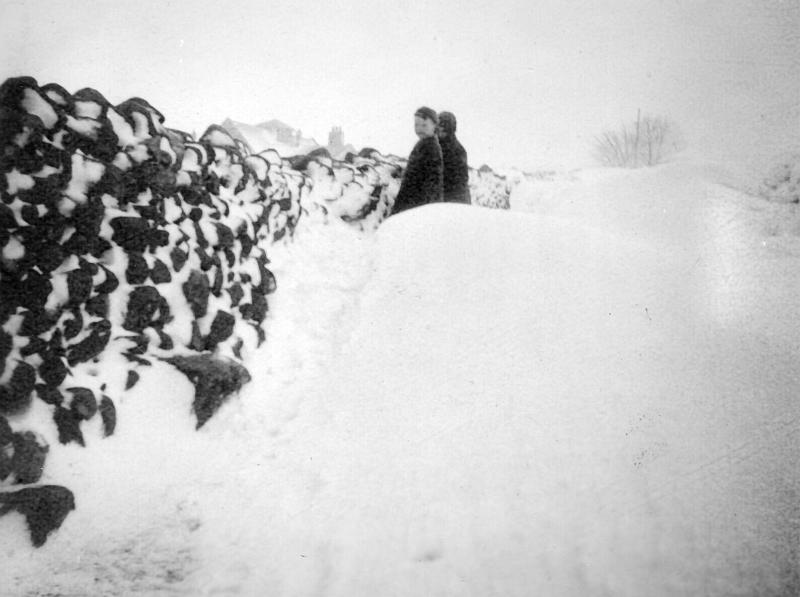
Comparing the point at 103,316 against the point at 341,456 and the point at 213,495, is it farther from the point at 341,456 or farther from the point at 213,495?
the point at 341,456

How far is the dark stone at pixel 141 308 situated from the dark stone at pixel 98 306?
0.31ft

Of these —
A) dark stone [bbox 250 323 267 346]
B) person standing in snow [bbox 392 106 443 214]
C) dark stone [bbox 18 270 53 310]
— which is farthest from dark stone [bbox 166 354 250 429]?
person standing in snow [bbox 392 106 443 214]

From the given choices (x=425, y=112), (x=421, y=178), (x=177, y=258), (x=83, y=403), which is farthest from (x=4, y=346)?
(x=425, y=112)

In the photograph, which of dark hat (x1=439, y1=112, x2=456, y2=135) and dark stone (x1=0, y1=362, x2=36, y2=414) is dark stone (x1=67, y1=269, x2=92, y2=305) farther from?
dark hat (x1=439, y1=112, x2=456, y2=135)

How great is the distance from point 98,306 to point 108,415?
Answer: 1.62 feet

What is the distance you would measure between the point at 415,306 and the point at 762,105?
4437 millimetres

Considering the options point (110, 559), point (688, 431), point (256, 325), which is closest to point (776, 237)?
point (688, 431)

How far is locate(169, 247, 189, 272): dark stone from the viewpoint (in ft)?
6.85

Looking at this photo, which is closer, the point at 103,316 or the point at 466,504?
the point at 466,504

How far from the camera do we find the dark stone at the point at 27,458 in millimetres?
1346

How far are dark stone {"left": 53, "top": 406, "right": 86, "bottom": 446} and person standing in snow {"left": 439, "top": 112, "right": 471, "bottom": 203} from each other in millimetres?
4470

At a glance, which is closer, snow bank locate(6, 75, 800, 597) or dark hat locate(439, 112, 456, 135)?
snow bank locate(6, 75, 800, 597)

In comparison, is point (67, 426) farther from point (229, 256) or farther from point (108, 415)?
point (229, 256)

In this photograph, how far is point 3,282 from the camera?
1.44 m
